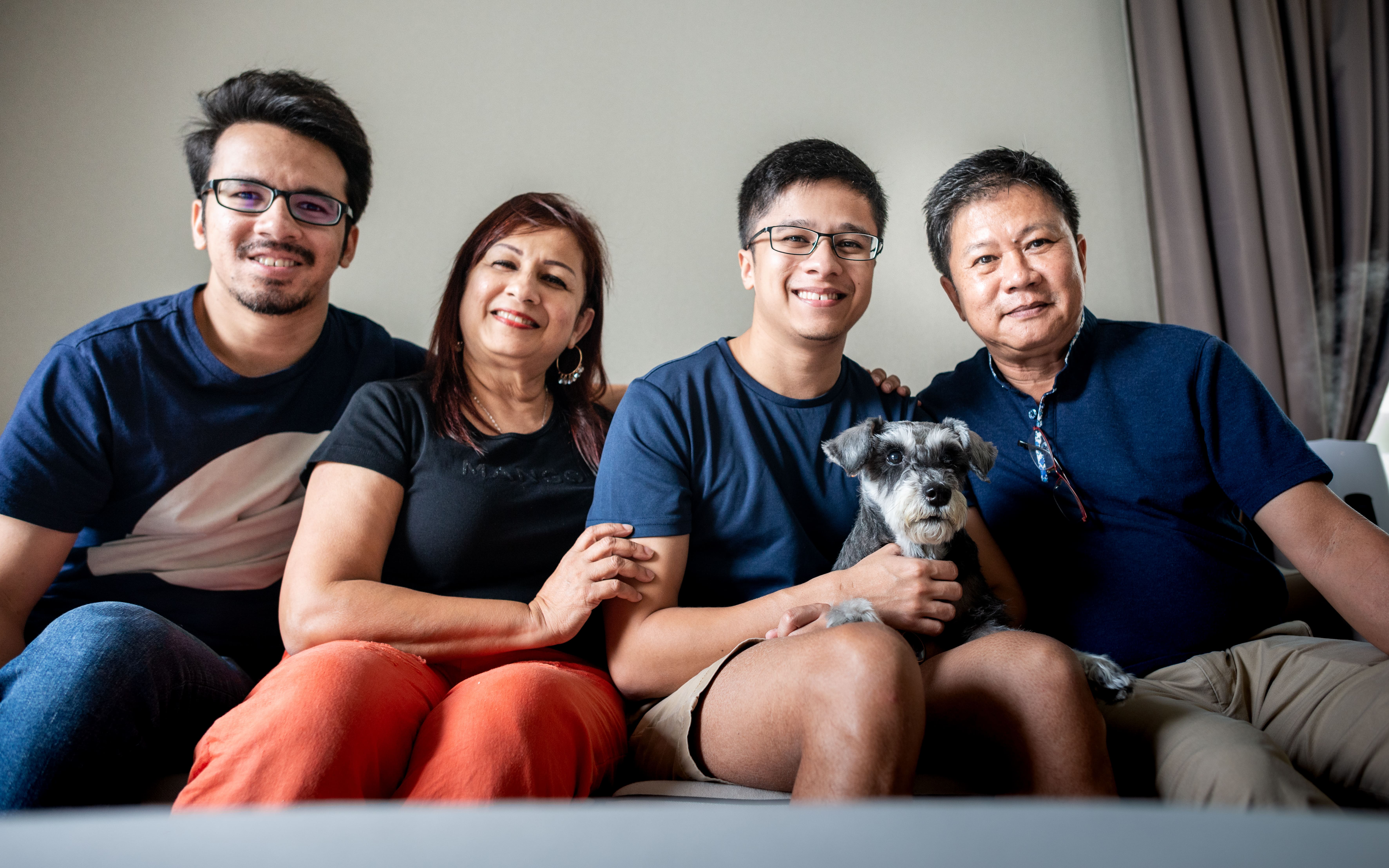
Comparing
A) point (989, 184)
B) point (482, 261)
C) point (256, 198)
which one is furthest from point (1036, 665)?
point (256, 198)

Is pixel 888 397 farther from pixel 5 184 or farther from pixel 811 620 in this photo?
pixel 5 184

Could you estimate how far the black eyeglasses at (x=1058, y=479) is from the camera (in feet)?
4.84

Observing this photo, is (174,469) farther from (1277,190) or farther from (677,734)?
(1277,190)

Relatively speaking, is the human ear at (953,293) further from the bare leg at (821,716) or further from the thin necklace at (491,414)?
the thin necklace at (491,414)

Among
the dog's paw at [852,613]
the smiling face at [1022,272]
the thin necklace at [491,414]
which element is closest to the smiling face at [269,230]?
the thin necklace at [491,414]

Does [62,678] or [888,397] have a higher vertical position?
[888,397]

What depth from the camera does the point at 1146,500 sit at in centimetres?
146

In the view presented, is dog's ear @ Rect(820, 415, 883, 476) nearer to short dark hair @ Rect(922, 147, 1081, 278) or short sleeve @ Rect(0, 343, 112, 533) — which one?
short dark hair @ Rect(922, 147, 1081, 278)

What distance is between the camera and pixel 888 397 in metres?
1.64

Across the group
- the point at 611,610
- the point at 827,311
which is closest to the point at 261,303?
the point at 611,610

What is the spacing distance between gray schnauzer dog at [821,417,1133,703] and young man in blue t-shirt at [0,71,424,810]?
3.80 ft

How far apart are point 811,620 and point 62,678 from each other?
3.84 ft

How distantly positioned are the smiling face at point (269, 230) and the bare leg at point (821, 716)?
4.14ft

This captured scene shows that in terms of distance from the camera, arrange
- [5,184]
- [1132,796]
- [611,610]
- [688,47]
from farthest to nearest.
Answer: [688,47] < [5,184] < [611,610] < [1132,796]
